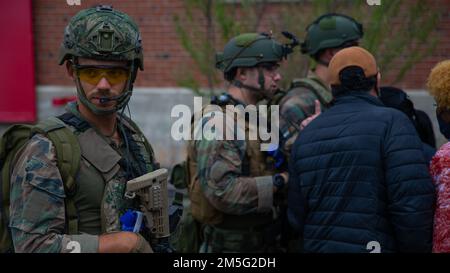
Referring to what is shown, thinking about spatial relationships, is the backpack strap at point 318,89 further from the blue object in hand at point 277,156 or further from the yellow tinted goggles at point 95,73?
the yellow tinted goggles at point 95,73

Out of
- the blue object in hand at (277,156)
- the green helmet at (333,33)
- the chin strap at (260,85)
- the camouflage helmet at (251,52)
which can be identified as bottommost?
the blue object in hand at (277,156)

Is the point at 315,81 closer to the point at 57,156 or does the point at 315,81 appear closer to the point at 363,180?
the point at 363,180

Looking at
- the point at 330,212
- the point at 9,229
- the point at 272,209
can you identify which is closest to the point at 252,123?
the point at 272,209

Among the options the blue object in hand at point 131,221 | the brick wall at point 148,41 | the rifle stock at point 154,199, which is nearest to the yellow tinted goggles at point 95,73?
the rifle stock at point 154,199

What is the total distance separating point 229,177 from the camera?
3.68 metres

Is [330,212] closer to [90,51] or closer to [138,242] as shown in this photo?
[138,242]

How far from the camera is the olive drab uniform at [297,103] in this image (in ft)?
13.0

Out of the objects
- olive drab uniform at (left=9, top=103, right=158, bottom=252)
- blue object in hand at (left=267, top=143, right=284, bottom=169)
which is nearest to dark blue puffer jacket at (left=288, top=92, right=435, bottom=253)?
blue object in hand at (left=267, top=143, right=284, bottom=169)

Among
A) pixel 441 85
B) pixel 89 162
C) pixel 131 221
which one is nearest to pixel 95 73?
pixel 89 162

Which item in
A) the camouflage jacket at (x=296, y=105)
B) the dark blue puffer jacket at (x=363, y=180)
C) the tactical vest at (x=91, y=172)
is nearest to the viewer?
the tactical vest at (x=91, y=172)

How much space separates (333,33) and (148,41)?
162 inches

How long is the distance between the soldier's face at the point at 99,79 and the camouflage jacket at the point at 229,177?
125 cm

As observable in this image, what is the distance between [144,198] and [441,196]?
4.25 ft

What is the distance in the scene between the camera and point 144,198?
2447 mm
